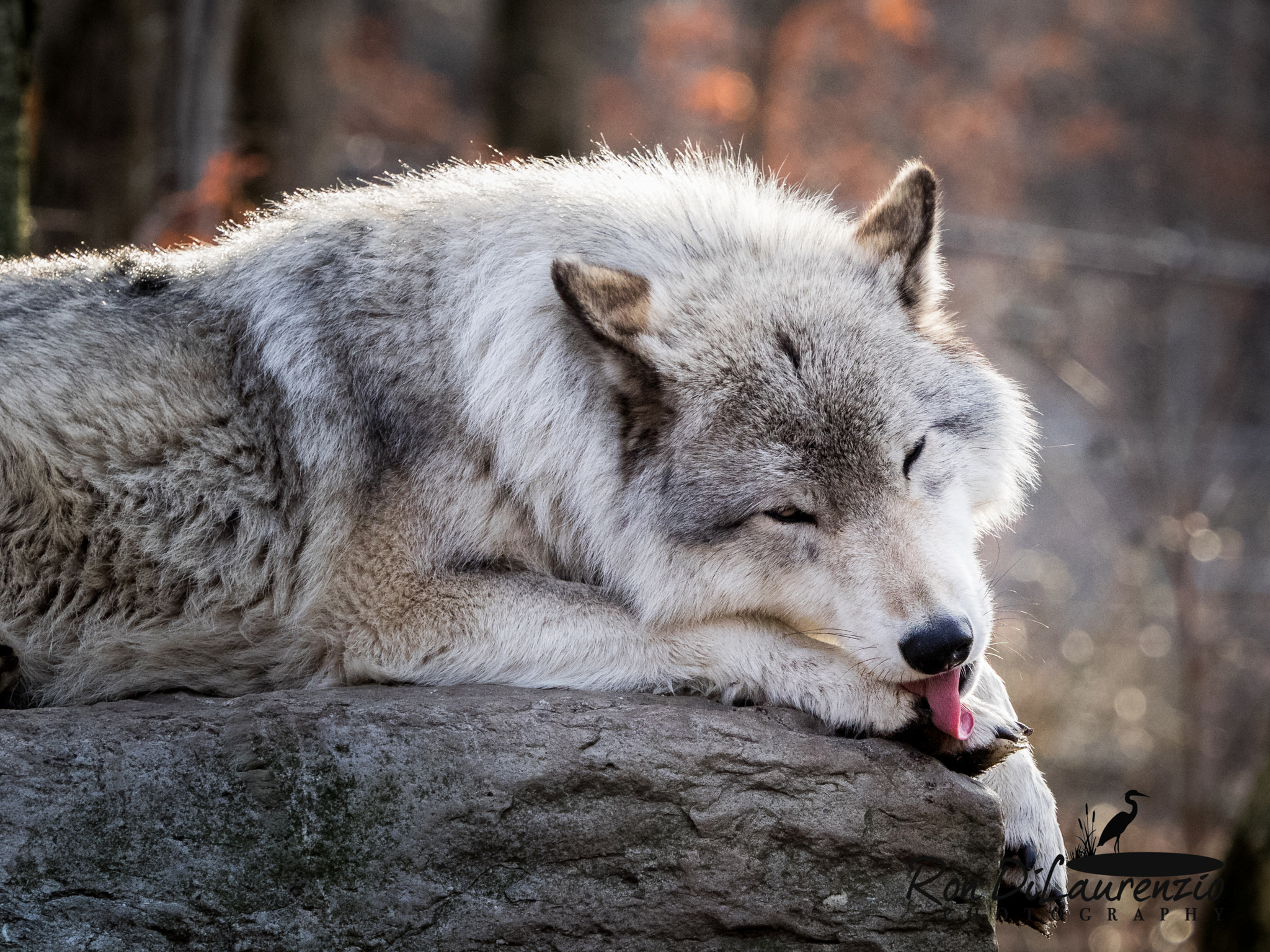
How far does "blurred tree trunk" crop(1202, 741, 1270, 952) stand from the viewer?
4.35 meters

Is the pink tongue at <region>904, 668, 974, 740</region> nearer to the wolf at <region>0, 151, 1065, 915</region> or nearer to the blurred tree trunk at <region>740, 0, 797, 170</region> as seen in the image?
the wolf at <region>0, 151, 1065, 915</region>

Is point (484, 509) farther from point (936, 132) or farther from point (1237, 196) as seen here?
point (1237, 196)

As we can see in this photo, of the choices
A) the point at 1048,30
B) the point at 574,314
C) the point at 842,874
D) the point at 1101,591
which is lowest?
the point at 1101,591

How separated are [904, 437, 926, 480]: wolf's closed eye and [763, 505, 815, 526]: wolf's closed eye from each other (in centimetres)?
28

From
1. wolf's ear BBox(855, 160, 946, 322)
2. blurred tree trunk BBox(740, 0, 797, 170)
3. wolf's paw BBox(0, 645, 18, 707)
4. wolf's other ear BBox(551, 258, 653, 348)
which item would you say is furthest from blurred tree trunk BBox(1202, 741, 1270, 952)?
blurred tree trunk BBox(740, 0, 797, 170)

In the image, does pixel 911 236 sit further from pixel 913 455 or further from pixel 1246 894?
pixel 1246 894

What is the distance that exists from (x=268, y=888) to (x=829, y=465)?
5.57 feet

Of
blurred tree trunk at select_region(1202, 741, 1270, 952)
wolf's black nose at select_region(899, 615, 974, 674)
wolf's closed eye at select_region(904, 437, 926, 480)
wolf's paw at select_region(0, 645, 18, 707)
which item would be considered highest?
wolf's closed eye at select_region(904, 437, 926, 480)

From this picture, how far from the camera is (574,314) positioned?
9.37ft

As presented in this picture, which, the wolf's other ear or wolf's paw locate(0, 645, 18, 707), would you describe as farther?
wolf's paw locate(0, 645, 18, 707)

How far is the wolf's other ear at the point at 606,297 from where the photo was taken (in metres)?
2.77

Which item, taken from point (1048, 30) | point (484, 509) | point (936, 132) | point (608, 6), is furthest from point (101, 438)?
point (1048, 30)

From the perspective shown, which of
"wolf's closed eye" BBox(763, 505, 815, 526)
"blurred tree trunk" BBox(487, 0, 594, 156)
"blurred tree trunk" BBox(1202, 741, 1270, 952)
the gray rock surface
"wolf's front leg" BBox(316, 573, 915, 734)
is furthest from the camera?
"blurred tree trunk" BBox(487, 0, 594, 156)

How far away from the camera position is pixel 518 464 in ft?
9.96
